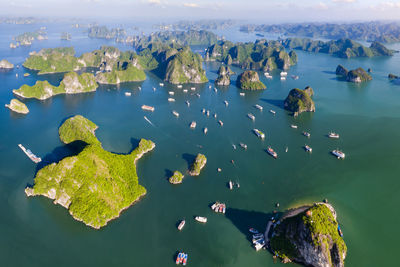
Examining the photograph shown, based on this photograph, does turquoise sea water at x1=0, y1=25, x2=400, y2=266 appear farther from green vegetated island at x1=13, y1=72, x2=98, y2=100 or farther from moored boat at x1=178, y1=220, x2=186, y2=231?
green vegetated island at x1=13, y1=72, x2=98, y2=100

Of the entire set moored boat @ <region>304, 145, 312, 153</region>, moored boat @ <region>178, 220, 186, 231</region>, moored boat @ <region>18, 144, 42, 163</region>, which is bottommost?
moored boat @ <region>18, 144, 42, 163</region>

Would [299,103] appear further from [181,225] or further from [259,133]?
[181,225]

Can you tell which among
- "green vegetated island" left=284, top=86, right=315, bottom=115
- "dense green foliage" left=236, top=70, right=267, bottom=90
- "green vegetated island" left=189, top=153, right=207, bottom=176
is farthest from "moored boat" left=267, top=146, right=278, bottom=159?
"dense green foliage" left=236, top=70, right=267, bottom=90

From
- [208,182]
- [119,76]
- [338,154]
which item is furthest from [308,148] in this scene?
[119,76]

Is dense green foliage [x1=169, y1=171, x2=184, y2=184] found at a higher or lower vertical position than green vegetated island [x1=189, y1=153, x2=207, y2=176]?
lower

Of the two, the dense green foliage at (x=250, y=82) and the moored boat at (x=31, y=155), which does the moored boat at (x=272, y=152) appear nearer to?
the moored boat at (x=31, y=155)

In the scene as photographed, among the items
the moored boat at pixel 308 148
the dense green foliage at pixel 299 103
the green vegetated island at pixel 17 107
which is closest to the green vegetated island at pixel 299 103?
the dense green foliage at pixel 299 103
